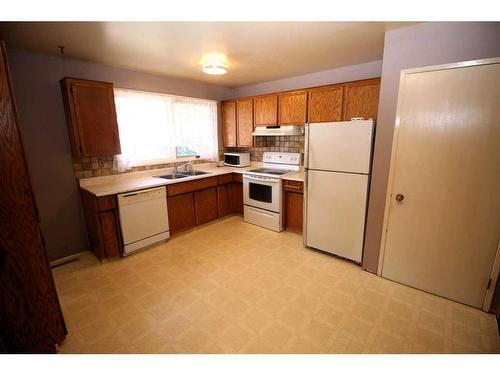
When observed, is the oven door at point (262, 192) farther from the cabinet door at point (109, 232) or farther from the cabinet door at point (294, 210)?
the cabinet door at point (109, 232)

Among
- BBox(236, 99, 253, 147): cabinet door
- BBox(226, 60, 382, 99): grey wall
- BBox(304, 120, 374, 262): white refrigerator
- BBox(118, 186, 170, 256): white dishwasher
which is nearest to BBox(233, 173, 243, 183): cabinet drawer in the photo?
BBox(236, 99, 253, 147): cabinet door

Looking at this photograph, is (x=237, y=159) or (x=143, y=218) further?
(x=237, y=159)

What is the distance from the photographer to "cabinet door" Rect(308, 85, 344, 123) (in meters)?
2.99

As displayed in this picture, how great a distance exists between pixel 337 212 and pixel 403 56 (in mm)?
1617

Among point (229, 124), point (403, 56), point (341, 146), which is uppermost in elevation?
point (403, 56)

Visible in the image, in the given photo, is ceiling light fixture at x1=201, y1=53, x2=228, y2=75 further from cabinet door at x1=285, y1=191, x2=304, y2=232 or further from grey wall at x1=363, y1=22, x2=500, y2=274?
cabinet door at x1=285, y1=191, x2=304, y2=232

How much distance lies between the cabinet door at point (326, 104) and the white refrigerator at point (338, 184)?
673 millimetres

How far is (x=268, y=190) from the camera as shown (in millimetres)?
3457

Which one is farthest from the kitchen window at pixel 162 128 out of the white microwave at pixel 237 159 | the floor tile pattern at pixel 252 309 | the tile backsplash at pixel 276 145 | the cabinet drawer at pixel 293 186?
the cabinet drawer at pixel 293 186

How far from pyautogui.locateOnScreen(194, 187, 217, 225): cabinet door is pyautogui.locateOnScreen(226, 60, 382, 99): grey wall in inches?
80.6

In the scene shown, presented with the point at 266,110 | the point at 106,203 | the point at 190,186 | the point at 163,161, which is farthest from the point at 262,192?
the point at 106,203

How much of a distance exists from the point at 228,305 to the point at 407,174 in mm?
2028

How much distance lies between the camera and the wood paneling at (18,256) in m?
1.28

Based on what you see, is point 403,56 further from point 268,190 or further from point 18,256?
point 18,256
